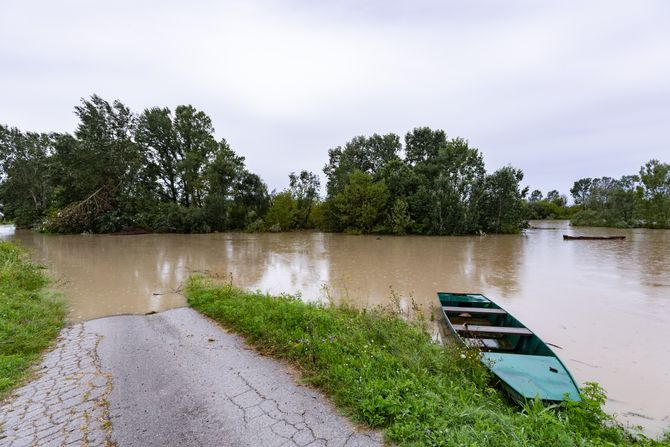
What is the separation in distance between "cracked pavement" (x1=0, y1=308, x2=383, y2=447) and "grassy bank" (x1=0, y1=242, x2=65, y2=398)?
26 cm

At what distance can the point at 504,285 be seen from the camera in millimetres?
9766

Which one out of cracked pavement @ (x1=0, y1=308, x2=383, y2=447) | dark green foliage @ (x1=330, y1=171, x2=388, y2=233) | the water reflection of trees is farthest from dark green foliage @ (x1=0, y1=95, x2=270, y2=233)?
cracked pavement @ (x1=0, y1=308, x2=383, y2=447)

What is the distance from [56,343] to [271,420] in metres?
4.26

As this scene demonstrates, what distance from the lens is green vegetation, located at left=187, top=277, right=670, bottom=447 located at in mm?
2396

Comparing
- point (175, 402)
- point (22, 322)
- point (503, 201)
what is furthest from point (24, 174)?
point (503, 201)

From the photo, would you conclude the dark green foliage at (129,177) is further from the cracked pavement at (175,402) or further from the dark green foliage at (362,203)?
the cracked pavement at (175,402)

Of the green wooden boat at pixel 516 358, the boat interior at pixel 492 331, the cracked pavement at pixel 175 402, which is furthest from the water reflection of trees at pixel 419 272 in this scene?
the cracked pavement at pixel 175 402

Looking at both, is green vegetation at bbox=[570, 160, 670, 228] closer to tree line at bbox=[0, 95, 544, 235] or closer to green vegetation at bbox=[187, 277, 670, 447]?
tree line at bbox=[0, 95, 544, 235]

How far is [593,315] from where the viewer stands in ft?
22.5

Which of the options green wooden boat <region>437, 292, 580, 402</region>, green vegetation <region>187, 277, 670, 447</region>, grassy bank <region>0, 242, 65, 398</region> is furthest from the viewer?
grassy bank <region>0, 242, 65, 398</region>

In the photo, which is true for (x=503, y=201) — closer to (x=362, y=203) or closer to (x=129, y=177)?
(x=362, y=203)

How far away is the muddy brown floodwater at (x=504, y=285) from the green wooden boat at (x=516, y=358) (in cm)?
68

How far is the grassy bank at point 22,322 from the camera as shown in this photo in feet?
12.3

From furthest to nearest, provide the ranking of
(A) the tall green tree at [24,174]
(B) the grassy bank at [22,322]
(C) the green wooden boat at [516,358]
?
(A) the tall green tree at [24,174]
(B) the grassy bank at [22,322]
(C) the green wooden boat at [516,358]
